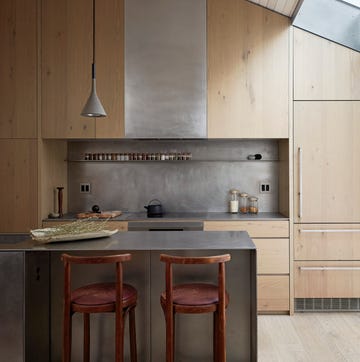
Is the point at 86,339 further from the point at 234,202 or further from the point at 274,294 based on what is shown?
the point at 234,202

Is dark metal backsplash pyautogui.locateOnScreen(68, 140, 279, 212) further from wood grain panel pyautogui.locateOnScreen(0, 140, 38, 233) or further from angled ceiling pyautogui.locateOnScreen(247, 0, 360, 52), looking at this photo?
angled ceiling pyautogui.locateOnScreen(247, 0, 360, 52)

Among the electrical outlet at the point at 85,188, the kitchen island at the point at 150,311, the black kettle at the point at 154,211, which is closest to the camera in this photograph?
the kitchen island at the point at 150,311

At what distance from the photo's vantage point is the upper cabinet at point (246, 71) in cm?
383

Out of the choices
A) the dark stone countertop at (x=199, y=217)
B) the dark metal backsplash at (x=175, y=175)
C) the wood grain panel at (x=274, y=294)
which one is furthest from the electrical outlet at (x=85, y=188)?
the wood grain panel at (x=274, y=294)

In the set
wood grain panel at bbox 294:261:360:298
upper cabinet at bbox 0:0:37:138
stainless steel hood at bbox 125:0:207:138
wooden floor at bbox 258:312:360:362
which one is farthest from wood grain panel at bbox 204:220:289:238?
upper cabinet at bbox 0:0:37:138

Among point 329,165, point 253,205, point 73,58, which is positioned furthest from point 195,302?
point 73,58

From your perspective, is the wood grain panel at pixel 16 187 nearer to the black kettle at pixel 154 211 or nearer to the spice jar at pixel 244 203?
the black kettle at pixel 154 211

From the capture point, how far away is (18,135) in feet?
12.7

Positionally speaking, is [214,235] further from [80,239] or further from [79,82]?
[79,82]

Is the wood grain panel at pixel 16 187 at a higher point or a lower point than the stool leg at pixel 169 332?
higher

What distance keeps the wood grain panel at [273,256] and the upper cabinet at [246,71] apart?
1.02m

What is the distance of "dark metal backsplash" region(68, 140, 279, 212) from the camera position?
14.4 feet

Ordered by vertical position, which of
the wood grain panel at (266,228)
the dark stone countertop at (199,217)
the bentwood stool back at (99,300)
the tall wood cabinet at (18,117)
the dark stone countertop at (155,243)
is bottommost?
the bentwood stool back at (99,300)

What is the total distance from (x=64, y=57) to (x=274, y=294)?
3.05 m
